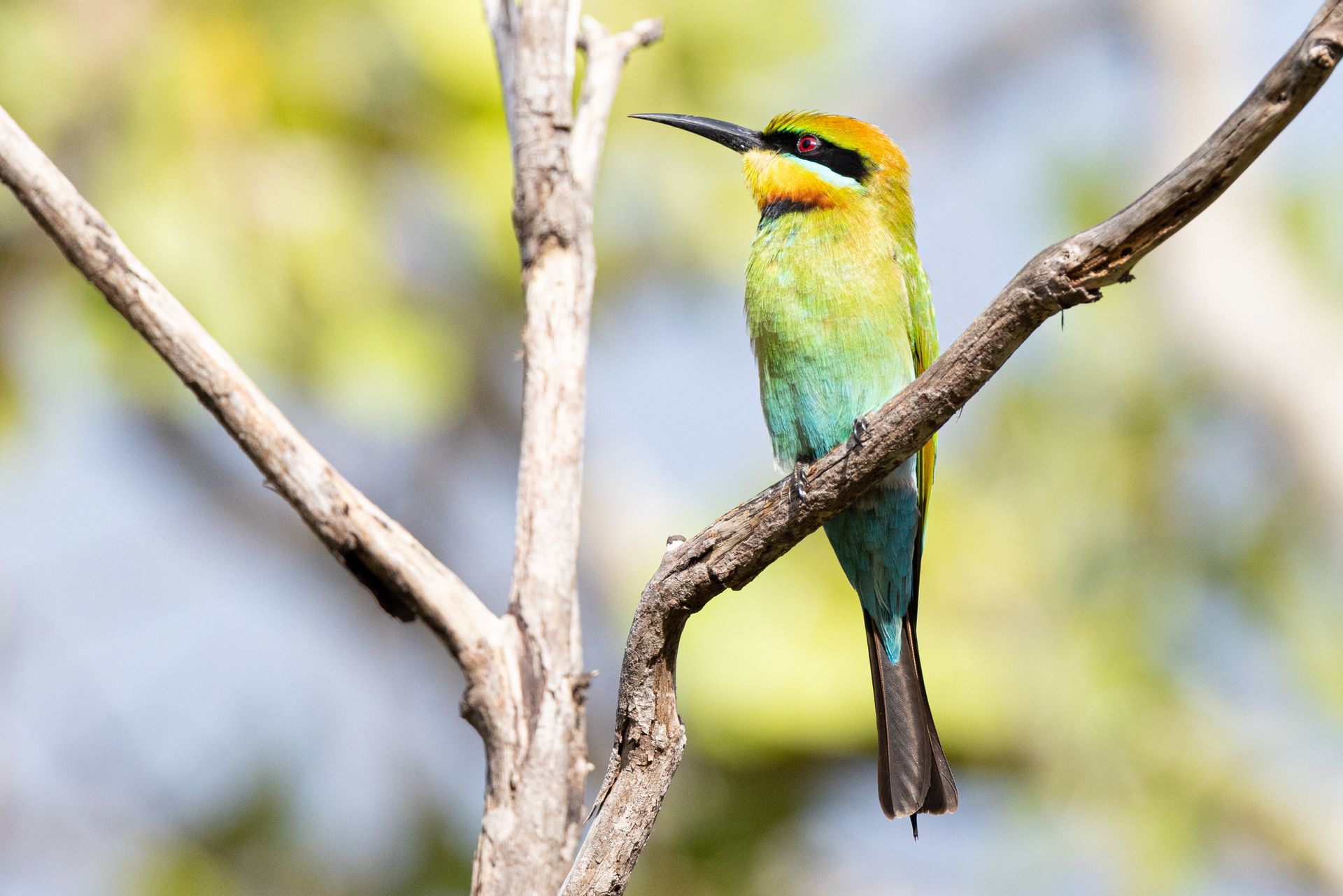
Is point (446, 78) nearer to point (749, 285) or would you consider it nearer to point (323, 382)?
point (323, 382)

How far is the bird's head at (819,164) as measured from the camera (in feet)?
10.2

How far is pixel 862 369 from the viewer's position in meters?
2.84

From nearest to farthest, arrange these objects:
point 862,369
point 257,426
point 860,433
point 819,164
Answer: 1. point 860,433
2. point 257,426
3. point 862,369
4. point 819,164

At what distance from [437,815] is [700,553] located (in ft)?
12.4

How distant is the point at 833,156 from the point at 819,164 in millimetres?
50

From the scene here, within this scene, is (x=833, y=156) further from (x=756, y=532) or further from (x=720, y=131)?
(x=756, y=532)

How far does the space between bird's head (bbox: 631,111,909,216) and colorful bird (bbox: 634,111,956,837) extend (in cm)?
1

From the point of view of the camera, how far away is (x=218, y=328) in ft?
12.3

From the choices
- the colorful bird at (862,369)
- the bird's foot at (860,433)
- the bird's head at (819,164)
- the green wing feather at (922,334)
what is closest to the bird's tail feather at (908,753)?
the colorful bird at (862,369)

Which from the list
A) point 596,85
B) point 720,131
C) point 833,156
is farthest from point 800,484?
point 720,131

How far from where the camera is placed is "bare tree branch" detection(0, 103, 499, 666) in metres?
2.17

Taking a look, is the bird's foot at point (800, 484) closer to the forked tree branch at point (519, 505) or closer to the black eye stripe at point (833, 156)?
the forked tree branch at point (519, 505)

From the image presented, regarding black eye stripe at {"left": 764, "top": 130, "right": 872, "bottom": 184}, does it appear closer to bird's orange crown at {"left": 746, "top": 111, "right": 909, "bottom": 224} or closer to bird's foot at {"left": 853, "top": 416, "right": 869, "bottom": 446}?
bird's orange crown at {"left": 746, "top": 111, "right": 909, "bottom": 224}

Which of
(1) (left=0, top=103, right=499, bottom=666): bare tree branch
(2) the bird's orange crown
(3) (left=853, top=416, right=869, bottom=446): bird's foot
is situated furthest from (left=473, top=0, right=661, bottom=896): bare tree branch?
(3) (left=853, top=416, right=869, bottom=446): bird's foot
